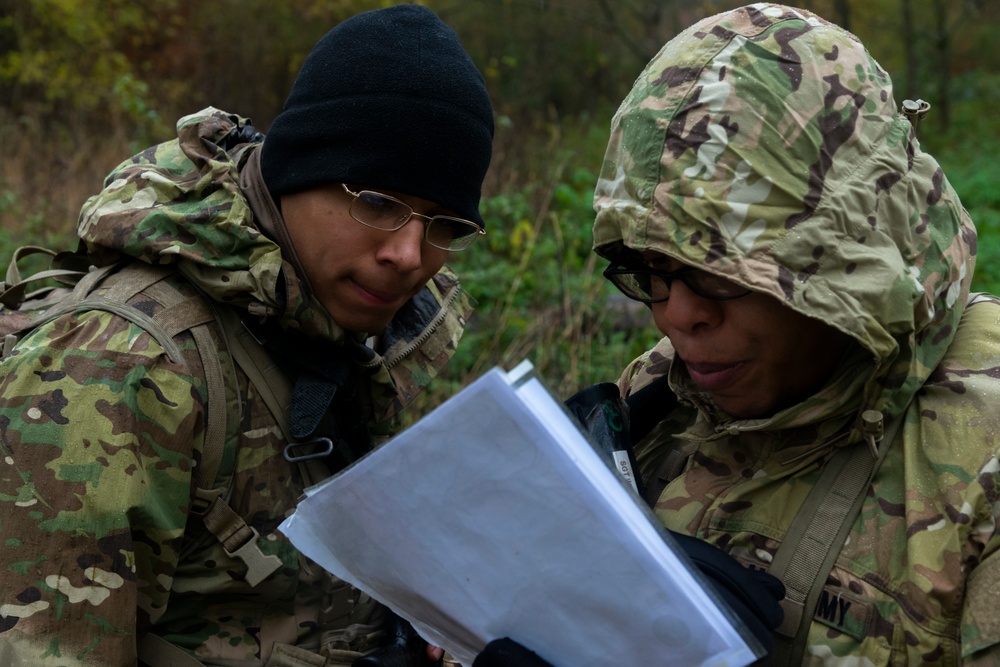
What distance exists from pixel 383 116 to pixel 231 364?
702 millimetres

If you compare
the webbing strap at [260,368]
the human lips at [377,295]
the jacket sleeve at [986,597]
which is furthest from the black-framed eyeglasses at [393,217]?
the jacket sleeve at [986,597]

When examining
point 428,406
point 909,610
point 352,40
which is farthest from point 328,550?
point 428,406

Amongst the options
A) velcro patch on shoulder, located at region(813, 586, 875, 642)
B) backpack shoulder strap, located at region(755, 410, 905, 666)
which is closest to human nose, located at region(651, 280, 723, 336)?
backpack shoulder strap, located at region(755, 410, 905, 666)

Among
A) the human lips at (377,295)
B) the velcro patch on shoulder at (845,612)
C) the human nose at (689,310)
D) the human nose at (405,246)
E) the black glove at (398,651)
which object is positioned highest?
the human nose at (689,310)

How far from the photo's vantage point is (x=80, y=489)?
1.93 meters

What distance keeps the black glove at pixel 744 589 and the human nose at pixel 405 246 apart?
106 centimetres

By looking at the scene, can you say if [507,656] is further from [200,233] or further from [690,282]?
[200,233]

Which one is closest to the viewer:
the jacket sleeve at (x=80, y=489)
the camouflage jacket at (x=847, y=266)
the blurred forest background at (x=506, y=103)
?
the camouflage jacket at (x=847, y=266)

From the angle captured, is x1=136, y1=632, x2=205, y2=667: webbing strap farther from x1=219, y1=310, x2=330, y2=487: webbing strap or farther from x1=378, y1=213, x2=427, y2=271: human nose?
x1=378, y1=213, x2=427, y2=271: human nose

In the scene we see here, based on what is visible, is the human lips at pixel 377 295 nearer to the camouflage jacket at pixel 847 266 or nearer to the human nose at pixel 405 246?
the human nose at pixel 405 246

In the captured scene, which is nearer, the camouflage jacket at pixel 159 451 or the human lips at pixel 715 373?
the human lips at pixel 715 373

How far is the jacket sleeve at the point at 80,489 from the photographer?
6.27 feet

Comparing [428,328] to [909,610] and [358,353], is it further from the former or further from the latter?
[909,610]

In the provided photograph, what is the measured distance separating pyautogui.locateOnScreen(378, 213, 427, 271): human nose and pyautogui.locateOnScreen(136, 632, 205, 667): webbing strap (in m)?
1.02
